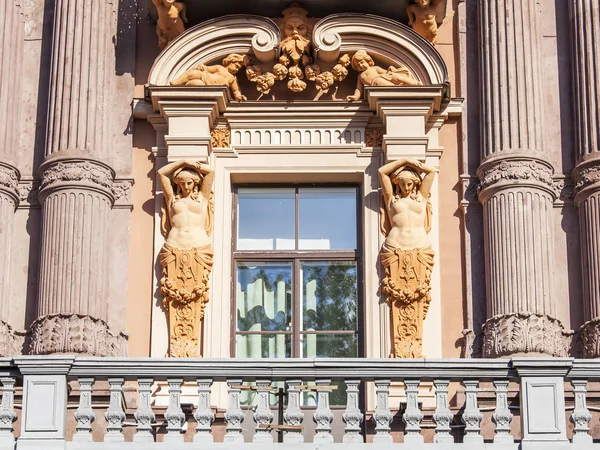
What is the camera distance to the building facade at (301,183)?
61.4 ft

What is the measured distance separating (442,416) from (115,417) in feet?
10.1

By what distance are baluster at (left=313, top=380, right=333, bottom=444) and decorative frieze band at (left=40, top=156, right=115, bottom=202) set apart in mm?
4318

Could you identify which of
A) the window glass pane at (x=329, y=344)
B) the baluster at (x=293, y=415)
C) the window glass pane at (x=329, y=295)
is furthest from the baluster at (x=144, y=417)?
the window glass pane at (x=329, y=295)

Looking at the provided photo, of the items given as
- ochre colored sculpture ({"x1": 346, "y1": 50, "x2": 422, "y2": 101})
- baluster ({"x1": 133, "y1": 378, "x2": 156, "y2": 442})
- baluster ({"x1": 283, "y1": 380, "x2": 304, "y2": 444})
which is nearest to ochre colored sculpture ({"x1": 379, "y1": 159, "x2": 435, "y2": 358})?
ochre colored sculpture ({"x1": 346, "y1": 50, "x2": 422, "y2": 101})

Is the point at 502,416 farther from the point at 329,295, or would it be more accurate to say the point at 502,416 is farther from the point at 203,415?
the point at 329,295

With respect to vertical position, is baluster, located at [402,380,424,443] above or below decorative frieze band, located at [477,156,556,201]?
below

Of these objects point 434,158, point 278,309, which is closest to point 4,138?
point 278,309

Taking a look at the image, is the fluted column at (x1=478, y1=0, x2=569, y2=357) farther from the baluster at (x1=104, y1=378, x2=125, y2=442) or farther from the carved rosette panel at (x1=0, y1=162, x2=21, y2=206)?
the carved rosette panel at (x1=0, y1=162, x2=21, y2=206)

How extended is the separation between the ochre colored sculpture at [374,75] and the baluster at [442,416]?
458cm

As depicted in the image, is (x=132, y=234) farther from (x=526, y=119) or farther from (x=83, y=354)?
(x=526, y=119)

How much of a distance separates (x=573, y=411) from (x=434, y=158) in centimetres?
422

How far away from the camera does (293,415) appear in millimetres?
15984

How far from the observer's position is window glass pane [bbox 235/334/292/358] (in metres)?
19.1

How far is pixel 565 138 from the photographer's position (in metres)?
19.6
